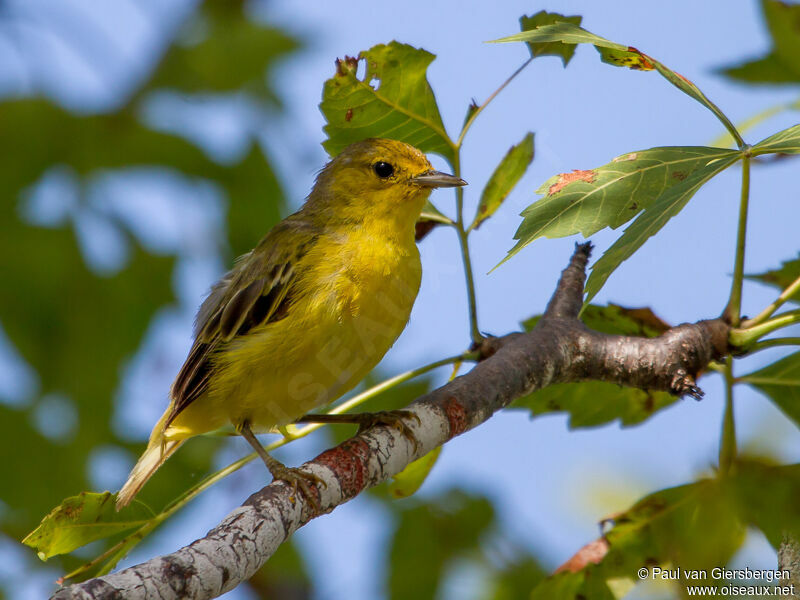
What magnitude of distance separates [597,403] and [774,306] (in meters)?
0.88

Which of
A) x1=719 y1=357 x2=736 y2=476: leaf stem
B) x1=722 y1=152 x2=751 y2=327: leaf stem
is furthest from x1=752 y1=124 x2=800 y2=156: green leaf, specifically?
x1=719 y1=357 x2=736 y2=476: leaf stem

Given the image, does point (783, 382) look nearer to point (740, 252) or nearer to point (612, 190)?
point (740, 252)

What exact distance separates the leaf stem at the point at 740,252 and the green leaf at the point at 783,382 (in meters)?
0.25

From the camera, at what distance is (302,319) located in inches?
139

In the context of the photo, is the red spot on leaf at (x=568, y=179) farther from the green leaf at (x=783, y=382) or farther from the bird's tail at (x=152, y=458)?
the bird's tail at (x=152, y=458)

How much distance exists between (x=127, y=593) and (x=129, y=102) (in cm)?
318

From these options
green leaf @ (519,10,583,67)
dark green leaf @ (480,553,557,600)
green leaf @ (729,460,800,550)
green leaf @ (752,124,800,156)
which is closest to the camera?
green leaf @ (729,460,800,550)

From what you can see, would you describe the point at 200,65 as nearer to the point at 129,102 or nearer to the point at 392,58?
the point at 129,102

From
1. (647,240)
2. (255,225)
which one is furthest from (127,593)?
(255,225)

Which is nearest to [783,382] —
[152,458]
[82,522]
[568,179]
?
[568,179]

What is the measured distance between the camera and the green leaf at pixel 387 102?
3191 millimetres

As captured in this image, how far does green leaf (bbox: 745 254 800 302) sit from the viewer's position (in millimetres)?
3322

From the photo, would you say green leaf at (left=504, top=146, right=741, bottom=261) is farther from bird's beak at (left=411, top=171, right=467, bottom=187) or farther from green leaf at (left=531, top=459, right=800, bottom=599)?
bird's beak at (left=411, top=171, right=467, bottom=187)

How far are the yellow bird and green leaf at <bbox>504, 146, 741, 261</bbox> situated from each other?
3.93 ft
